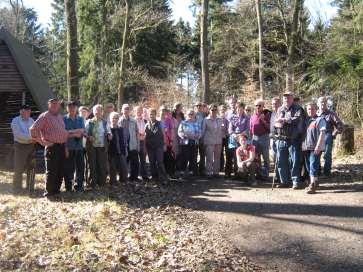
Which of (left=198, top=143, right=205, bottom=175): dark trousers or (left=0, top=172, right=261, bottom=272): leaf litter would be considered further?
(left=198, top=143, right=205, bottom=175): dark trousers

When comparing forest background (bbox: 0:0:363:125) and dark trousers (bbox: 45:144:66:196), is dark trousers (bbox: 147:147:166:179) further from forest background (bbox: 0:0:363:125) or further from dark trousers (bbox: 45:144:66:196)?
forest background (bbox: 0:0:363:125)

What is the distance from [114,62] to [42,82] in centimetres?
1771

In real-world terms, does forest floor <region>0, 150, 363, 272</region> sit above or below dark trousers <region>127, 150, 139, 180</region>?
below

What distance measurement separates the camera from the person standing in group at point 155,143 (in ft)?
43.7

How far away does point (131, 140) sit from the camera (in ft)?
43.2

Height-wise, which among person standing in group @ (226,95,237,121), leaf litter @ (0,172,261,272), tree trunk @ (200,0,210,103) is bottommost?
leaf litter @ (0,172,261,272)

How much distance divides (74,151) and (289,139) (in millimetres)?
4865

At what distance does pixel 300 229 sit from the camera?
8.28 metres

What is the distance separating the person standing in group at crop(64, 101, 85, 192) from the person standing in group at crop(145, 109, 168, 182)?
1.92 metres

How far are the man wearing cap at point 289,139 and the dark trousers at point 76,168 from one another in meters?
4.49

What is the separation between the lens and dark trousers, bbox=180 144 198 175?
556 inches

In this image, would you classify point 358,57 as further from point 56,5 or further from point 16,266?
point 56,5

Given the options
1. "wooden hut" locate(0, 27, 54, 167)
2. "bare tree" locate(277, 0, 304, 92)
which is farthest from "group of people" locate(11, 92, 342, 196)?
"bare tree" locate(277, 0, 304, 92)

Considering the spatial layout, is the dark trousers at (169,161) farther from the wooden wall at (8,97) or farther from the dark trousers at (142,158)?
the wooden wall at (8,97)
